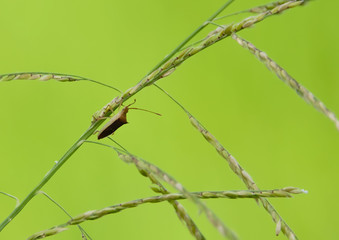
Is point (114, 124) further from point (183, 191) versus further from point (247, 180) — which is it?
point (183, 191)

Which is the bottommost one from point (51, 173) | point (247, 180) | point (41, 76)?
point (247, 180)

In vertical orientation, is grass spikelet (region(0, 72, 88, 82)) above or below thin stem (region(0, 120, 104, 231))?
above

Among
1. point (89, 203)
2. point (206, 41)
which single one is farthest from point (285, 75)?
point (89, 203)

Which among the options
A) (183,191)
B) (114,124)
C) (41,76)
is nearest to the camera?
(183,191)

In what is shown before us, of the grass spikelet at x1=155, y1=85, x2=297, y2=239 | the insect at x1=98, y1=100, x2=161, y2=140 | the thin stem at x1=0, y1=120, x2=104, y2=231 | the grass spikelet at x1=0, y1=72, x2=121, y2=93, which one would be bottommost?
the grass spikelet at x1=155, y1=85, x2=297, y2=239

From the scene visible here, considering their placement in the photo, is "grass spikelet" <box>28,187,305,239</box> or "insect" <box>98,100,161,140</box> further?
"insect" <box>98,100,161,140</box>

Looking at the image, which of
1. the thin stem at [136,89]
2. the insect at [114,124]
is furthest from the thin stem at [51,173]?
the insect at [114,124]

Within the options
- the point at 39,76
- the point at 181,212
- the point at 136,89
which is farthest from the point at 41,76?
the point at 181,212

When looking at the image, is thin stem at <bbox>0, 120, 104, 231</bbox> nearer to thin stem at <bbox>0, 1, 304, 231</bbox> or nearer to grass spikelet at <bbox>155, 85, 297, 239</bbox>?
thin stem at <bbox>0, 1, 304, 231</bbox>

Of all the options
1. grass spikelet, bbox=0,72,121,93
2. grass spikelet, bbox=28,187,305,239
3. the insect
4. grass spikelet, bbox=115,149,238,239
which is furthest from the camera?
the insect

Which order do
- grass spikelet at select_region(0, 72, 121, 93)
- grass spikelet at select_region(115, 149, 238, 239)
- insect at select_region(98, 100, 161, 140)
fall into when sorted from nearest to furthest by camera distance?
1. grass spikelet at select_region(115, 149, 238, 239)
2. grass spikelet at select_region(0, 72, 121, 93)
3. insect at select_region(98, 100, 161, 140)

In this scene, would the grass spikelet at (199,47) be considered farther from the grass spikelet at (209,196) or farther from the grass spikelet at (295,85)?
the grass spikelet at (209,196)

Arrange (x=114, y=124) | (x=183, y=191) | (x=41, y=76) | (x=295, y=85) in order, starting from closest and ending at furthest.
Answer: (x=183, y=191) → (x=295, y=85) → (x=41, y=76) → (x=114, y=124)

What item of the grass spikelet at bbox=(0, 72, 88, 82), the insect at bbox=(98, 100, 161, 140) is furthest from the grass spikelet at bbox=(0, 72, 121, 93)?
the insect at bbox=(98, 100, 161, 140)
